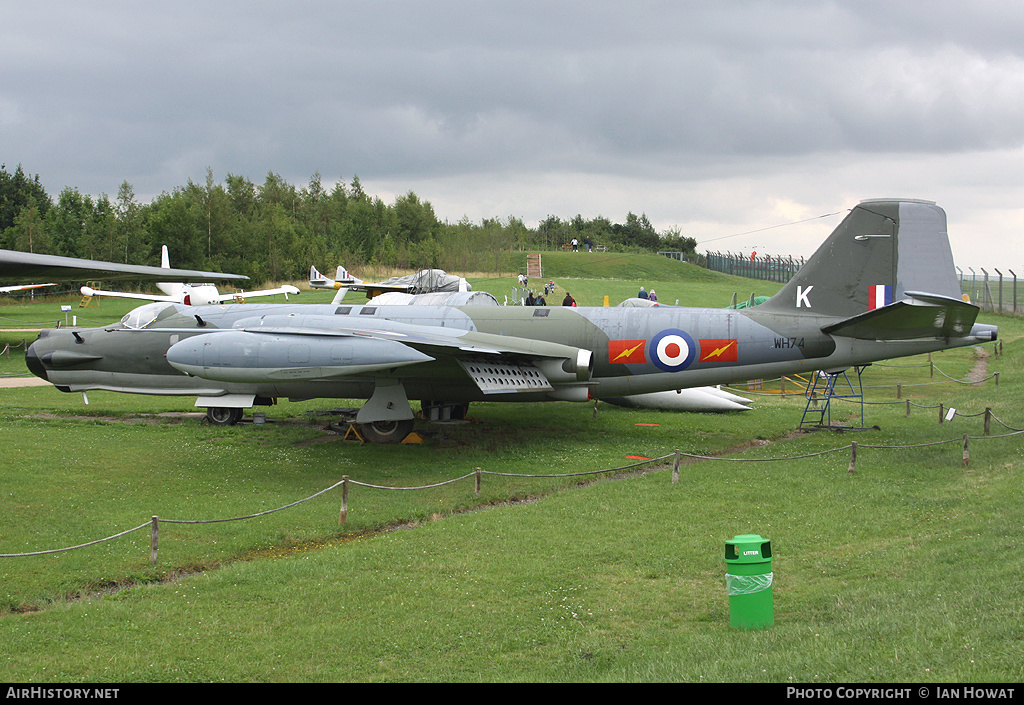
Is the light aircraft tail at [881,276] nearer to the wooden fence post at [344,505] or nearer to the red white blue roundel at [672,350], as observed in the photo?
the red white blue roundel at [672,350]

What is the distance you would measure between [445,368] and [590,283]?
44.8 metres

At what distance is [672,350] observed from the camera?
1561 cm

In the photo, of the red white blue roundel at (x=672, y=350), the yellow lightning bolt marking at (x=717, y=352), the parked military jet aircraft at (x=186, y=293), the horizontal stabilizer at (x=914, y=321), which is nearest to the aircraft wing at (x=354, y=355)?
the red white blue roundel at (x=672, y=350)

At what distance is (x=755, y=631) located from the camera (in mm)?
6750

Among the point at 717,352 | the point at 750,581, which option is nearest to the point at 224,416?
the point at 717,352

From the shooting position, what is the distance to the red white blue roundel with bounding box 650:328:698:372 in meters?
15.6

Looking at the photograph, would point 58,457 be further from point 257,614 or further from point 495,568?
point 495,568

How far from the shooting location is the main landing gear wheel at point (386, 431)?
16.0 m

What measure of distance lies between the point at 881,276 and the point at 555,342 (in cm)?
651

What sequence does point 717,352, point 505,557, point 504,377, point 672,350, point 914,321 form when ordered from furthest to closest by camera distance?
point 672,350 < point 717,352 < point 504,377 < point 914,321 < point 505,557

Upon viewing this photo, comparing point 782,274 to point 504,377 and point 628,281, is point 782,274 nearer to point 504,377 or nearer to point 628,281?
point 628,281

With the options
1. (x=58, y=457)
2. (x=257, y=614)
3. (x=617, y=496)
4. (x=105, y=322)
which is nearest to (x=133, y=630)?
(x=257, y=614)

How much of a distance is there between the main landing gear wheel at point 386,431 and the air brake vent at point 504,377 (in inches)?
81.7

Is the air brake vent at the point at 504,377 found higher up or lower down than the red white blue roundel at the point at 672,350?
lower down
